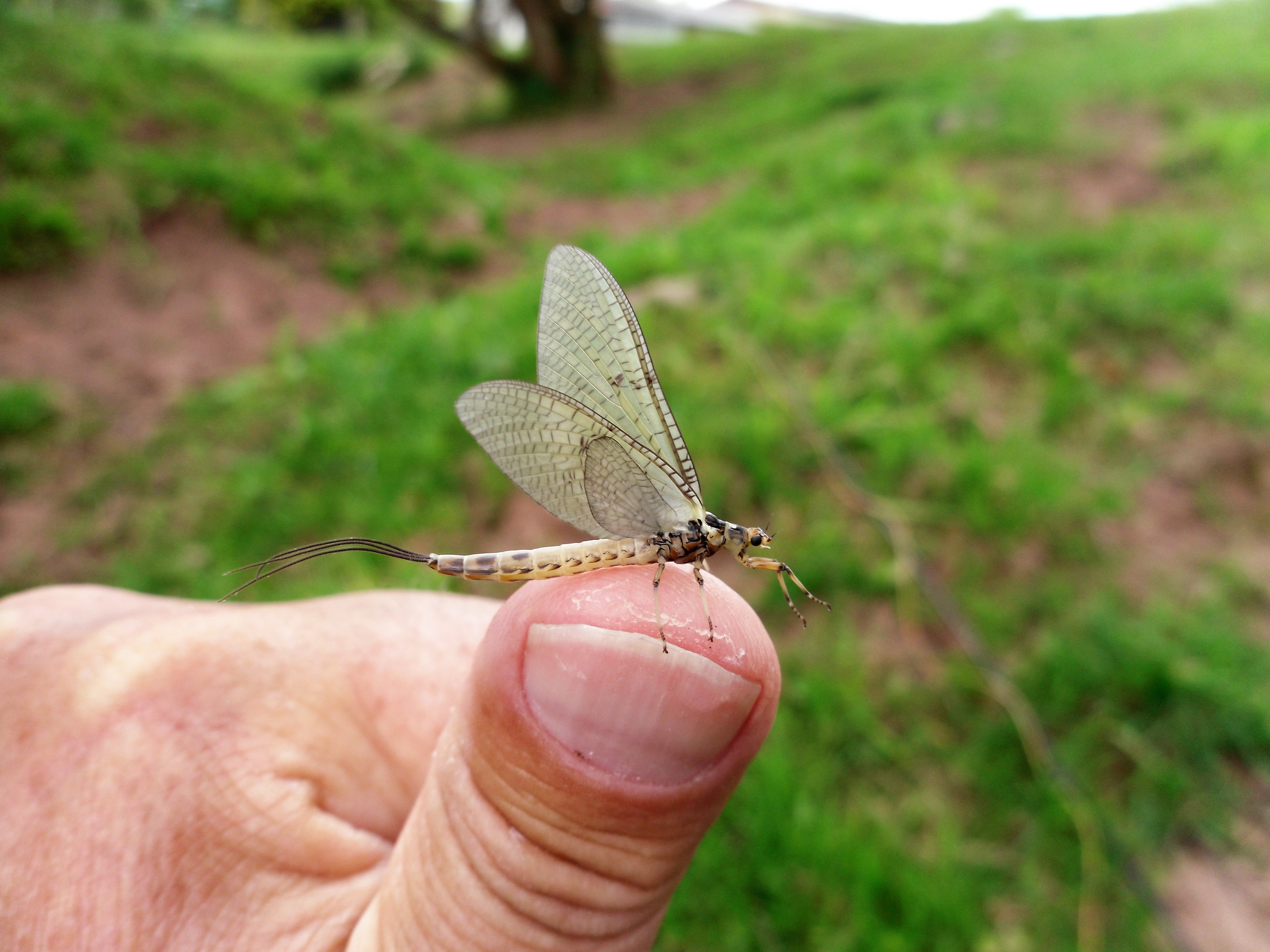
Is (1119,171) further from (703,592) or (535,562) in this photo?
(535,562)

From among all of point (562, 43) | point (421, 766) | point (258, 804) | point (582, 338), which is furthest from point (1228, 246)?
point (562, 43)

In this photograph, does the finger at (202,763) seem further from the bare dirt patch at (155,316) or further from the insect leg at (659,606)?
the bare dirt patch at (155,316)

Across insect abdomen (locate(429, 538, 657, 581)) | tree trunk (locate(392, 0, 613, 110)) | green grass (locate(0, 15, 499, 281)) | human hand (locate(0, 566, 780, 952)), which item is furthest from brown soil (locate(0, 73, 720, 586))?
tree trunk (locate(392, 0, 613, 110))

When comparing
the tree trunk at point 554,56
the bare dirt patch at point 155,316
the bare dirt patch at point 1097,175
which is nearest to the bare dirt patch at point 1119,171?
the bare dirt patch at point 1097,175

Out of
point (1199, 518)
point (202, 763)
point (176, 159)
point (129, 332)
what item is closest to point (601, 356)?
point (202, 763)

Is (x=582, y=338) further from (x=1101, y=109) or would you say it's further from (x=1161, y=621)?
(x=1101, y=109)

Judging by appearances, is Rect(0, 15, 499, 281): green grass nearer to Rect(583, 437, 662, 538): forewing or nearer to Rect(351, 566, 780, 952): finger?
Rect(583, 437, 662, 538): forewing
